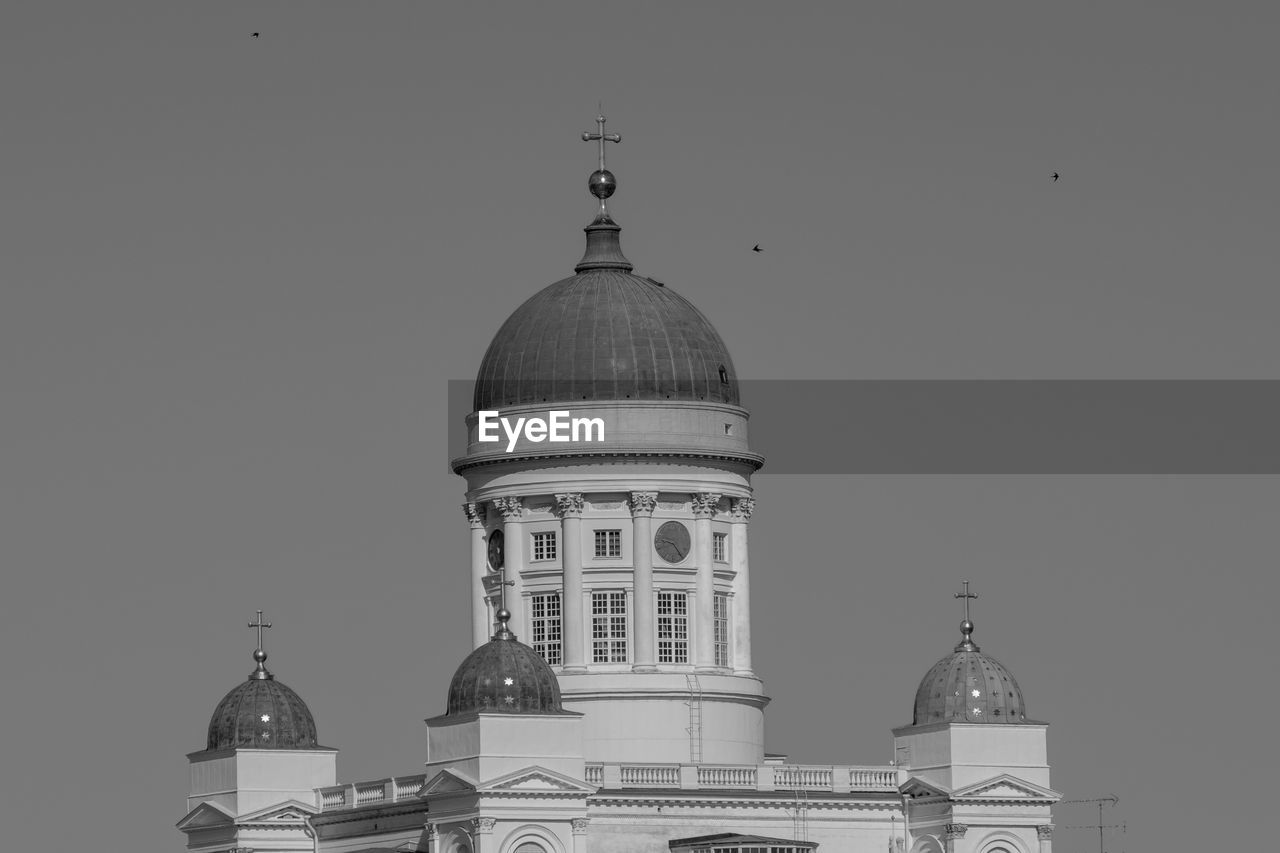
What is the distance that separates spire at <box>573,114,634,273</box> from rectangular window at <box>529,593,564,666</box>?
12.0 meters

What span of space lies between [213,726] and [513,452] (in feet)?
44.7

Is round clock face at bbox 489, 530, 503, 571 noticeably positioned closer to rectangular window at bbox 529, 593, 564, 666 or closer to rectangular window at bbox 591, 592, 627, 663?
rectangular window at bbox 529, 593, 564, 666

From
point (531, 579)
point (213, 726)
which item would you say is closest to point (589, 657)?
point (531, 579)

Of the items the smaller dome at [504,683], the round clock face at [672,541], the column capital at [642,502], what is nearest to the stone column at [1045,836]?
the round clock face at [672,541]

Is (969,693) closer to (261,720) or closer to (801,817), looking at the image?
(801,817)

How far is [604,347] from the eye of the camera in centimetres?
15588

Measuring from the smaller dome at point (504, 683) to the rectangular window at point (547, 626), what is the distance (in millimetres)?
8751

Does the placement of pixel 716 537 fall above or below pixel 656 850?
above

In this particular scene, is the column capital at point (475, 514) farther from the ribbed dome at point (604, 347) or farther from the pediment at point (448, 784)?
the pediment at point (448, 784)

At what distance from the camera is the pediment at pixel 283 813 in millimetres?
154625

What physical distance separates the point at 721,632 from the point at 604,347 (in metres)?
10.2

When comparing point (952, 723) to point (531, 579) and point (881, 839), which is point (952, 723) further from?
point (531, 579)

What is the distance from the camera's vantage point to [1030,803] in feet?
495
